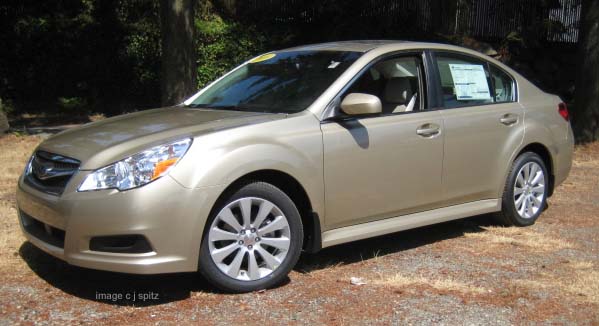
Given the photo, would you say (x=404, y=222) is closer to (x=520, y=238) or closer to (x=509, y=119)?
(x=520, y=238)

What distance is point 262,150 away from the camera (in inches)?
178

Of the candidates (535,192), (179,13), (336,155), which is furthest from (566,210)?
(179,13)

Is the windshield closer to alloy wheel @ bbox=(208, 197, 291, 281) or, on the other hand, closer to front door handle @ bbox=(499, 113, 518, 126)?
alloy wheel @ bbox=(208, 197, 291, 281)

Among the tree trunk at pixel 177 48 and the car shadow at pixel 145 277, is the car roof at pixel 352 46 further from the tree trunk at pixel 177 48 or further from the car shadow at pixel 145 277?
the tree trunk at pixel 177 48

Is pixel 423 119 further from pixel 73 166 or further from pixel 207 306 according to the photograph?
pixel 73 166

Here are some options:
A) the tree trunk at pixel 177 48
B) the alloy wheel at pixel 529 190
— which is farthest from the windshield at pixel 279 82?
the tree trunk at pixel 177 48

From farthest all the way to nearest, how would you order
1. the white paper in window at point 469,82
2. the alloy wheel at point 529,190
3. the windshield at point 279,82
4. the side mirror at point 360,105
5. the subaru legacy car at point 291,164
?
the alloy wheel at point 529,190
the white paper in window at point 469,82
the windshield at point 279,82
the side mirror at point 360,105
the subaru legacy car at point 291,164

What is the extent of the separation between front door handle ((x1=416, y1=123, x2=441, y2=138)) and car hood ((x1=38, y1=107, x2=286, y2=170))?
1.16 m

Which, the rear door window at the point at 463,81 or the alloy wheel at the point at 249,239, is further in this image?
the rear door window at the point at 463,81

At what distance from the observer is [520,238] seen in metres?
6.08

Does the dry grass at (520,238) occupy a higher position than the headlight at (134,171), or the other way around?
the headlight at (134,171)

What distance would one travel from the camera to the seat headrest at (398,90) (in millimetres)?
5586

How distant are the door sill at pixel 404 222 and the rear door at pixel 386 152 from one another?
0.05m

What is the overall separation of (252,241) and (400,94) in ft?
6.11
